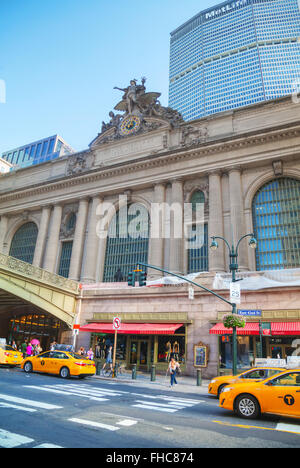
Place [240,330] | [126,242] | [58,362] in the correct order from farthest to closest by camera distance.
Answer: [126,242] < [240,330] < [58,362]

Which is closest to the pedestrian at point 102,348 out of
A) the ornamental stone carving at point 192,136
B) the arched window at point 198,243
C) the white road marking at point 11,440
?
the arched window at point 198,243

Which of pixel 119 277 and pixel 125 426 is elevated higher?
pixel 119 277

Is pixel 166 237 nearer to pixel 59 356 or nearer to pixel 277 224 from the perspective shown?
pixel 277 224

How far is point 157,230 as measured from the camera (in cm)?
2983

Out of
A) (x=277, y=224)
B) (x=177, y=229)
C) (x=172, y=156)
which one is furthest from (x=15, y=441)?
(x=172, y=156)

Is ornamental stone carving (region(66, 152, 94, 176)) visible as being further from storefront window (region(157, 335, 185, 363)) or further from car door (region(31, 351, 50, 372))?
car door (region(31, 351, 50, 372))

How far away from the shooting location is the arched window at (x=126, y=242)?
31.3 m

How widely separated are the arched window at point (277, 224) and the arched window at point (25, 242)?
2727 centimetres

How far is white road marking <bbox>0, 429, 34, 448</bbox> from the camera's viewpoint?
200 inches

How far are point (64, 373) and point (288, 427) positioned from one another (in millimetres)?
12949

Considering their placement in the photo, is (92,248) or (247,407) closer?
(247,407)

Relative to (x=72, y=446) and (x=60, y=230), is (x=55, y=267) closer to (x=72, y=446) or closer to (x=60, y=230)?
(x=60, y=230)

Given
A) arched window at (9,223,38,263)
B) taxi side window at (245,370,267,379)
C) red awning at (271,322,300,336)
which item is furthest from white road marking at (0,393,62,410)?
arched window at (9,223,38,263)
